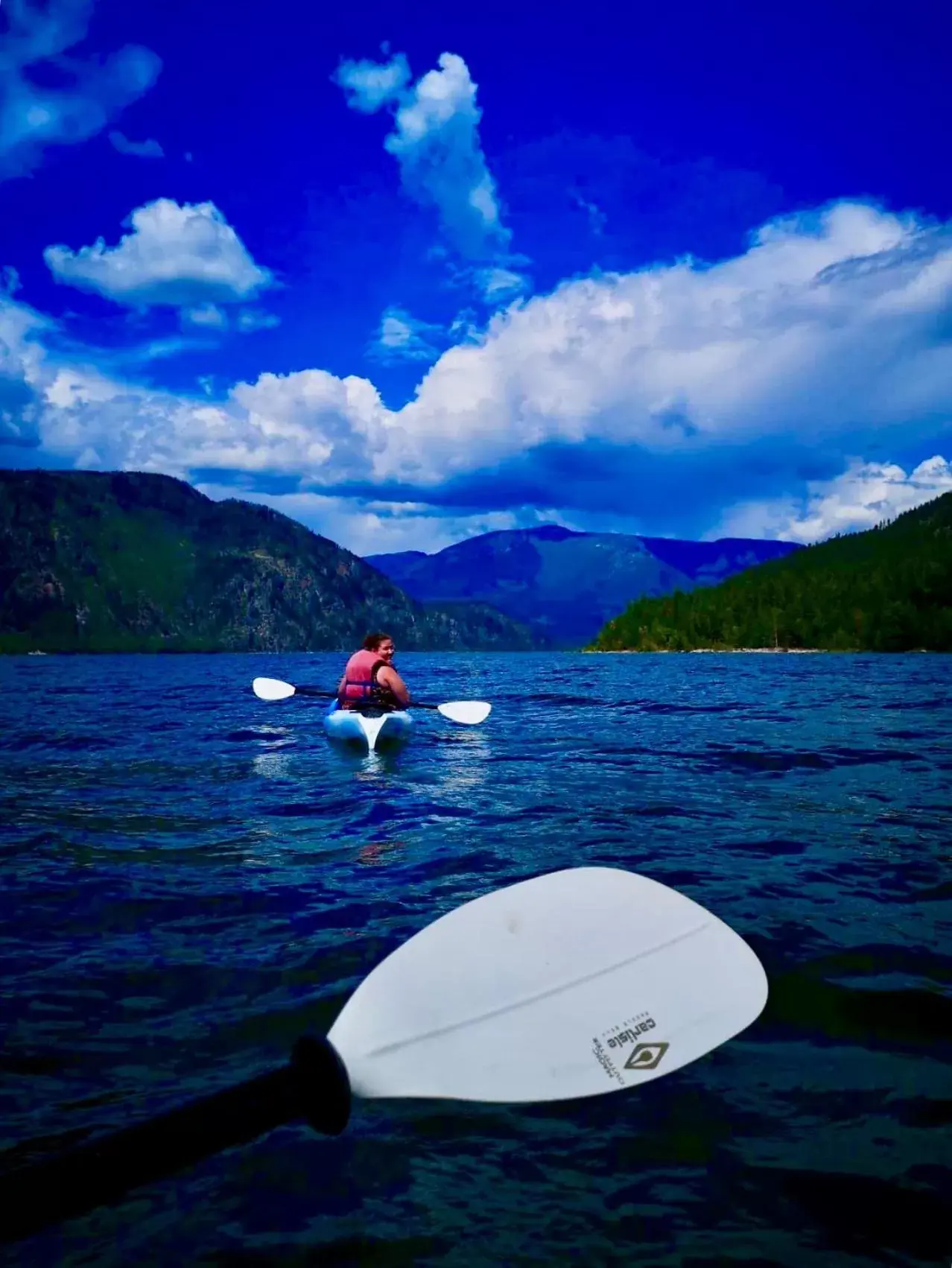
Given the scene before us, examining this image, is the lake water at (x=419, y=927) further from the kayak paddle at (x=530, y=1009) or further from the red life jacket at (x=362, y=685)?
the red life jacket at (x=362, y=685)

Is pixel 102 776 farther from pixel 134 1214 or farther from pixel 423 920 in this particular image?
pixel 134 1214

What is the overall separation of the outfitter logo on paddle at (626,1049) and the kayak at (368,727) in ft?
39.4

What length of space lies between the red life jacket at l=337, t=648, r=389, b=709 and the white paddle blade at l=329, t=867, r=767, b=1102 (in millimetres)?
12396

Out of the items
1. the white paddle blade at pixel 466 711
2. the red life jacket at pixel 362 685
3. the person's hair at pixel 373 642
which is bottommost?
the white paddle blade at pixel 466 711

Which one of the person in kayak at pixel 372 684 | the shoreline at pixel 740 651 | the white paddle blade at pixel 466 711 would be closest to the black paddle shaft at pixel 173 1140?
the person in kayak at pixel 372 684

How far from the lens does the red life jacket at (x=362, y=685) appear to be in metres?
16.8

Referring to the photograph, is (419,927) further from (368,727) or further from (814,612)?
(814,612)

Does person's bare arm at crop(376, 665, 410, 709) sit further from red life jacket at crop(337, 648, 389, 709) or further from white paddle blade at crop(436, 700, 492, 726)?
white paddle blade at crop(436, 700, 492, 726)

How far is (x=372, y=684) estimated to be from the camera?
55.4 ft

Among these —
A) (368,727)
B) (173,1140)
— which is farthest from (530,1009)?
(368,727)

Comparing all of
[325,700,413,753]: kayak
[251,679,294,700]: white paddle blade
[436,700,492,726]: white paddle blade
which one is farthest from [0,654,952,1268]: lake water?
[251,679,294,700]: white paddle blade

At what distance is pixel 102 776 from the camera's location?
13.4m

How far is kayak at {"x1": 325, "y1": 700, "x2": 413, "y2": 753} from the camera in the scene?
15.6 m

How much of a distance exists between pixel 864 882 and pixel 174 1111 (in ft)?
20.7
